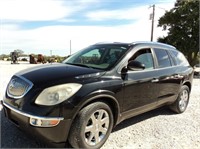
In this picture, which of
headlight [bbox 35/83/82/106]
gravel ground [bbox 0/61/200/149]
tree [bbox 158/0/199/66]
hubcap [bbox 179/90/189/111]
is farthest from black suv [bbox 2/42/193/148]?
tree [bbox 158/0/199/66]

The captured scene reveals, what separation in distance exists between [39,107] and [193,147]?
8.52 feet

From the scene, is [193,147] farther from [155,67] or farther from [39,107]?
[39,107]

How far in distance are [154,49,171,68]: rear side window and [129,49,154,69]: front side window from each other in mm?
271

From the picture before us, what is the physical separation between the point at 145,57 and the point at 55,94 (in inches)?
85.5

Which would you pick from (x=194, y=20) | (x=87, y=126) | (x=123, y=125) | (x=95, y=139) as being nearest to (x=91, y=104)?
(x=87, y=126)

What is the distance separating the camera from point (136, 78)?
3941 mm

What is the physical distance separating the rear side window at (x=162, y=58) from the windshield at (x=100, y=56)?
96cm

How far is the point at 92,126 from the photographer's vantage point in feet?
10.9

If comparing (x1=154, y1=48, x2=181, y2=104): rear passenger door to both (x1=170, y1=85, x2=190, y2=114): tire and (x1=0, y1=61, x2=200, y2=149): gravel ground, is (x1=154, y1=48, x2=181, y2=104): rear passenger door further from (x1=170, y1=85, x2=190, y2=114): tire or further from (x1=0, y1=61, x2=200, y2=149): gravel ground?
(x1=0, y1=61, x2=200, y2=149): gravel ground

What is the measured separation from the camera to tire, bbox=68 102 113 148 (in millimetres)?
3098

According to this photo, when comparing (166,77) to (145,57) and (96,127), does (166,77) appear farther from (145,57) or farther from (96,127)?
(96,127)

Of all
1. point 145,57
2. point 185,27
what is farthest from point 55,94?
point 185,27

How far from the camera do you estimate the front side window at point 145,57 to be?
13.9 feet

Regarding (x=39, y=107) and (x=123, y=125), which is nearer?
(x=39, y=107)
